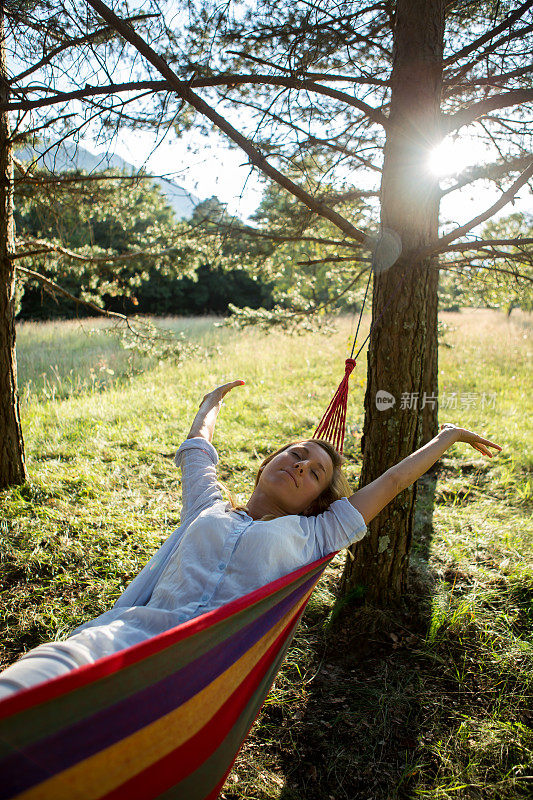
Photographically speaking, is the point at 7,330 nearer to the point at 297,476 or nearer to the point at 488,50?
the point at 297,476

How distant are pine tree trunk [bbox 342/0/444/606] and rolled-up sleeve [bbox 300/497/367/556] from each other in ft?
2.08

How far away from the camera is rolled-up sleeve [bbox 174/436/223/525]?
1.60 metres

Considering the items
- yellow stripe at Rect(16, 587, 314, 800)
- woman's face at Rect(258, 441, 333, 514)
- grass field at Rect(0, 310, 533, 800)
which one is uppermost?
woman's face at Rect(258, 441, 333, 514)

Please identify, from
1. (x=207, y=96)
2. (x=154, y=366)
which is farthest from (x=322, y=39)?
(x=154, y=366)

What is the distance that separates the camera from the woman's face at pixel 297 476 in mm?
1569

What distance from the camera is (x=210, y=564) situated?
138 cm

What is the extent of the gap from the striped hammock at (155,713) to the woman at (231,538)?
12 cm

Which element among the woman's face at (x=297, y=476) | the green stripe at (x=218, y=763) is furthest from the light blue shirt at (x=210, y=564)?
the green stripe at (x=218, y=763)

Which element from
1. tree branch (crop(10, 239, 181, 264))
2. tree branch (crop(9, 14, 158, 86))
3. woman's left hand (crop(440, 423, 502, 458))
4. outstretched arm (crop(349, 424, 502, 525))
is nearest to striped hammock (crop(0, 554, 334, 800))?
outstretched arm (crop(349, 424, 502, 525))

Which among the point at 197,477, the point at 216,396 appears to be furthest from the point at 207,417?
the point at 197,477

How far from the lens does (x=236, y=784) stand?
149 centimetres

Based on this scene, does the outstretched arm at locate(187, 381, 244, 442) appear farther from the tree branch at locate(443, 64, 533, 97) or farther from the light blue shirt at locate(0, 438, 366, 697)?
the tree branch at locate(443, 64, 533, 97)

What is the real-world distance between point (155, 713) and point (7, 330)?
268 centimetres

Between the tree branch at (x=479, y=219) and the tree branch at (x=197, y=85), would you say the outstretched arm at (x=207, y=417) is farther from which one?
the tree branch at (x=197, y=85)
